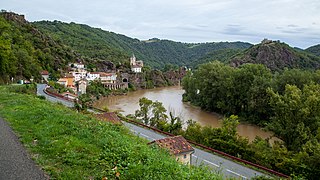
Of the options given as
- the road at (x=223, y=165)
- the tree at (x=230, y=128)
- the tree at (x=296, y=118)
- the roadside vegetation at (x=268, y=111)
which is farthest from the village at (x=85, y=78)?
the road at (x=223, y=165)

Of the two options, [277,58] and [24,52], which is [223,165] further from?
[277,58]

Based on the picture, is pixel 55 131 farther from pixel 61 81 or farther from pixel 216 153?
pixel 61 81

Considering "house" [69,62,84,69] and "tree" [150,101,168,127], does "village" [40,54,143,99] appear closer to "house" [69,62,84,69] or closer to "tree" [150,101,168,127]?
"house" [69,62,84,69]

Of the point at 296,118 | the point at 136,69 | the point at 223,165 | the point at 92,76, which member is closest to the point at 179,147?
the point at 223,165

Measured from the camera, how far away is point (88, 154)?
620 cm

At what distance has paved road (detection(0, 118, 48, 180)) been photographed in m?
5.11

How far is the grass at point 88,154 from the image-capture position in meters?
5.23

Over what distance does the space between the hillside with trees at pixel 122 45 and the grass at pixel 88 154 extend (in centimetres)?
7854

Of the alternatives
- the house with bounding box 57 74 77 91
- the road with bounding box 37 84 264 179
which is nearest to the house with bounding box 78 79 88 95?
the house with bounding box 57 74 77 91

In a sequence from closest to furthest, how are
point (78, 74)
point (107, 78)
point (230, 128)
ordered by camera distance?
point (230, 128) → point (78, 74) → point (107, 78)

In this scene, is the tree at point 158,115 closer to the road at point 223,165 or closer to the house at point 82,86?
the road at point 223,165

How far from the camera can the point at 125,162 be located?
5.72 meters

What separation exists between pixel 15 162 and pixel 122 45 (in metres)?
136

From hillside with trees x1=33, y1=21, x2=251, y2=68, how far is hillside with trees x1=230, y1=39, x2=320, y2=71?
36997 mm
